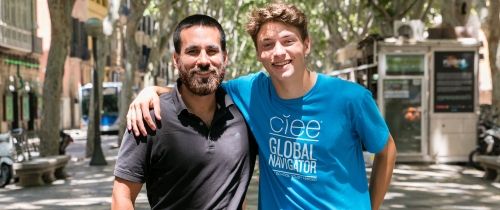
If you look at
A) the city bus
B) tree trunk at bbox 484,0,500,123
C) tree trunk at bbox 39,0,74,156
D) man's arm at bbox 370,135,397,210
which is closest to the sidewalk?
tree trunk at bbox 39,0,74,156

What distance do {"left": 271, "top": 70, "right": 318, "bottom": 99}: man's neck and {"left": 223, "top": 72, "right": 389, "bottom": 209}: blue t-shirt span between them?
2cm

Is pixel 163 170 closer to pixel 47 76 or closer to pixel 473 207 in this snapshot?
pixel 473 207

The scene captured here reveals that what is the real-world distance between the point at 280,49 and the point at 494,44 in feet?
45.5

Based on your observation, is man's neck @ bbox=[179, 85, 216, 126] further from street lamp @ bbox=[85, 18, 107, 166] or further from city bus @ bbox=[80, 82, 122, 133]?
city bus @ bbox=[80, 82, 122, 133]

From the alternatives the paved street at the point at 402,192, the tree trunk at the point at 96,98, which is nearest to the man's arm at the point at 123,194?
the paved street at the point at 402,192

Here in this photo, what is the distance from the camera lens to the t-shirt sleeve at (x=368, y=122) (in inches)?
110

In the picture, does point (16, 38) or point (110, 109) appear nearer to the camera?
point (16, 38)

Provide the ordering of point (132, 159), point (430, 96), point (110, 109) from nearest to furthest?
point (132, 159) < point (430, 96) < point (110, 109)

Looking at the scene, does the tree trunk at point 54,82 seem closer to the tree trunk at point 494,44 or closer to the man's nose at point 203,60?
the tree trunk at point 494,44

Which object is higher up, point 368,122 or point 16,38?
point 16,38

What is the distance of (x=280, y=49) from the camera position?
2781mm

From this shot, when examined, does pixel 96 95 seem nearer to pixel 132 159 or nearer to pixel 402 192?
pixel 402 192

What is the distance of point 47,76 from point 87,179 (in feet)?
6.46

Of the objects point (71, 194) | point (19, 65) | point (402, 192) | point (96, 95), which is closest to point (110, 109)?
point (19, 65)
